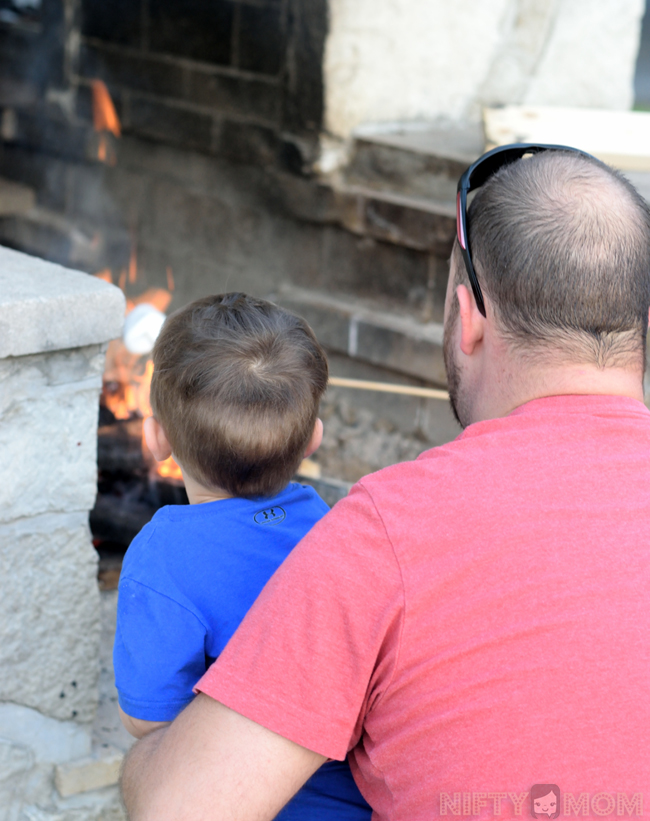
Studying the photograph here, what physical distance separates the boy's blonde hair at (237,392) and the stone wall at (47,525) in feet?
0.93

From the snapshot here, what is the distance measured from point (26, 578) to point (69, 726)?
0.36 meters

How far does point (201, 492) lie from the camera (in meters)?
1.45

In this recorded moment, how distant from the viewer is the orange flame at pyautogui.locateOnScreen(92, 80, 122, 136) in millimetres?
4887

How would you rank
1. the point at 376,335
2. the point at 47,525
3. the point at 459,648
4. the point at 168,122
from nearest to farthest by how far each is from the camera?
the point at 459,648 < the point at 47,525 < the point at 376,335 < the point at 168,122

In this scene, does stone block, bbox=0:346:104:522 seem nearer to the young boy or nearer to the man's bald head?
the young boy

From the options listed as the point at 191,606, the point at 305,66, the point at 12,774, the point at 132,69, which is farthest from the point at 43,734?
the point at 132,69

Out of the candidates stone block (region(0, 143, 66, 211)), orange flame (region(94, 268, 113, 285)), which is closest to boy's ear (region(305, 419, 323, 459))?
orange flame (region(94, 268, 113, 285))

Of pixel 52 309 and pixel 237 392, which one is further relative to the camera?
pixel 52 309

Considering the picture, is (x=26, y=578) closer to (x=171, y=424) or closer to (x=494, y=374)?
(x=171, y=424)

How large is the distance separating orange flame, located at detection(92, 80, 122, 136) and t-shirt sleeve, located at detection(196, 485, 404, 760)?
4330 millimetres

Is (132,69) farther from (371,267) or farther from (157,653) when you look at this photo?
(157,653)

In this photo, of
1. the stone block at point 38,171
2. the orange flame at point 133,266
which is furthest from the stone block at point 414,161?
the stone block at point 38,171

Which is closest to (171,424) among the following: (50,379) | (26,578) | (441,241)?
(50,379)

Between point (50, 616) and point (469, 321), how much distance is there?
102 cm
